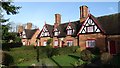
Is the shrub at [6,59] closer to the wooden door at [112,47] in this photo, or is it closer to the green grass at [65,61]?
the green grass at [65,61]

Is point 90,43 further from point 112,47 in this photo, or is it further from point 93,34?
point 112,47

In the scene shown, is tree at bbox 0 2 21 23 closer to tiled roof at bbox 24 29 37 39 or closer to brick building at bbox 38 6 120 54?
brick building at bbox 38 6 120 54

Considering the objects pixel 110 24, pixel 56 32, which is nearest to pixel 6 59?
pixel 110 24

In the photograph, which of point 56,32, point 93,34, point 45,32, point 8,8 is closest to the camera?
point 8,8

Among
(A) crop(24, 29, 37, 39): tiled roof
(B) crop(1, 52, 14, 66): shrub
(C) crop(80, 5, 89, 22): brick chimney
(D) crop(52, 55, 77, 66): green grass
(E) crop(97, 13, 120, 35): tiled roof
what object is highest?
(C) crop(80, 5, 89, 22): brick chimney

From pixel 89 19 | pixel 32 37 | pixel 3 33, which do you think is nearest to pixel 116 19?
pixel 89 19

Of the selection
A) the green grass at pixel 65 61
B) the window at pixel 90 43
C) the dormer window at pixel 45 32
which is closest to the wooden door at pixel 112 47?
the window at pixel 90 43

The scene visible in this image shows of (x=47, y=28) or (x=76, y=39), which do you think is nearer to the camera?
(x=76, y=39)

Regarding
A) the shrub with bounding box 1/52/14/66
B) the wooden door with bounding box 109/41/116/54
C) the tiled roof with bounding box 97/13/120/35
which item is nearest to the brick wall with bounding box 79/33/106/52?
the wooden door with bounding box 109/41/116/54

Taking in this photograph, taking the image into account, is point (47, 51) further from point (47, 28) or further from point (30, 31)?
point (30, 31)

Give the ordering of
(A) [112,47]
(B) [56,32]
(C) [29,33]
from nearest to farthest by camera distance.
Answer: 1. (A) [112,47]
2. (B) [56,32]
3. (C) [29,33]

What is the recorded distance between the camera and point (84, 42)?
3559cm

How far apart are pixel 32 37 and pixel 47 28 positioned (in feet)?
40.7

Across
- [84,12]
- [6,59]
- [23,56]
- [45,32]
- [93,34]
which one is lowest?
[23,56]
